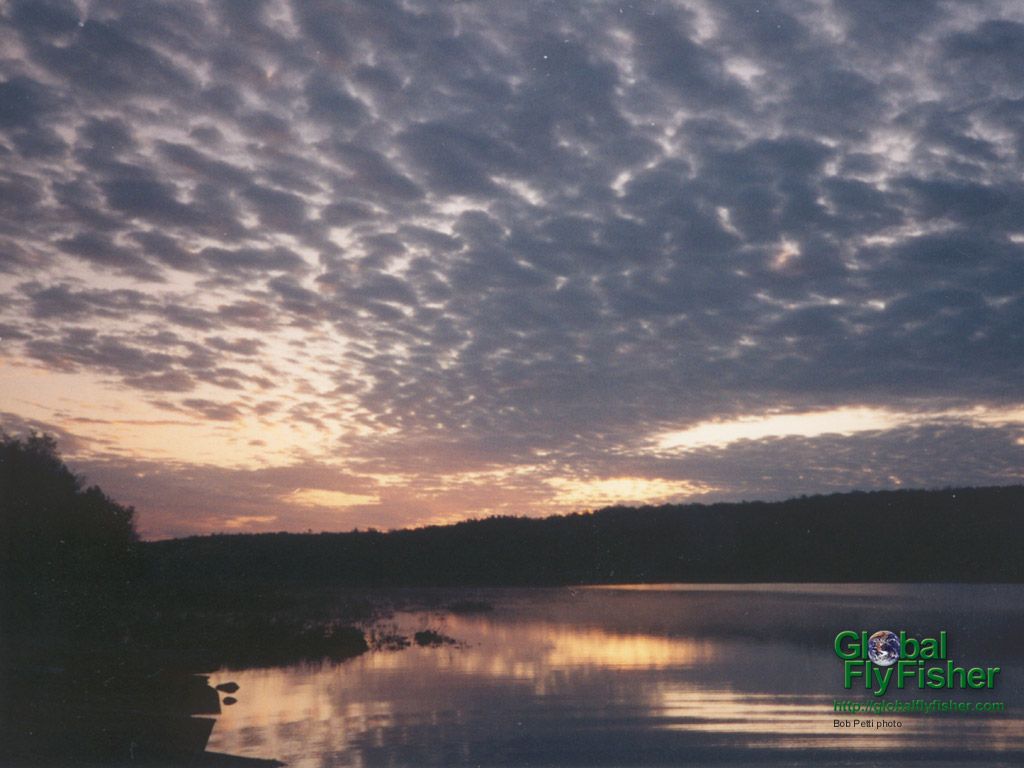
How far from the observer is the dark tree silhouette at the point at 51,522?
170 feet

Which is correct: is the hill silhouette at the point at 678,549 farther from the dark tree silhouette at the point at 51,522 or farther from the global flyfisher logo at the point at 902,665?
the global flyfisher logo at the point at 902,665

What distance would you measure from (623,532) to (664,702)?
12110 cm

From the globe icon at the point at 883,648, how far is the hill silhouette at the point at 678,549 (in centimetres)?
7582

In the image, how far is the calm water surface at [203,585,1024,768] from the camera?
18.0m

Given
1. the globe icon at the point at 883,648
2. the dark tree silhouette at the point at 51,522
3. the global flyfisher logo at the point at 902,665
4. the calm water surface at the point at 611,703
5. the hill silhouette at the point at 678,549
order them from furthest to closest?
the hill silhouette at the point at 678,549, the dark tree silhouette at the point at 51,522, the globe icon at the point at 883,648, the global flyfisher logo at the point at 902,665, the calm water surface at the point at 611,703

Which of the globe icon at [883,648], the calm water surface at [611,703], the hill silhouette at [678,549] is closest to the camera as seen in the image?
the calm water surface at [611,703]

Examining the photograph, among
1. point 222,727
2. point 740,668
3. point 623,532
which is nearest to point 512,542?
point 623,532

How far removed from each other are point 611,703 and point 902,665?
526 inches

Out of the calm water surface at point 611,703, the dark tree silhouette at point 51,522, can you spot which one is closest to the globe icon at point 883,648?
the calm water surface at point 611,703

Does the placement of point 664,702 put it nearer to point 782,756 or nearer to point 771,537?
point 782,756

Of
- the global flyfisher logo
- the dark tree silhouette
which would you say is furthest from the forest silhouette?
the global flyfisher logo

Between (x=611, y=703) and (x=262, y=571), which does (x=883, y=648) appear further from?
(x=262, y=571)

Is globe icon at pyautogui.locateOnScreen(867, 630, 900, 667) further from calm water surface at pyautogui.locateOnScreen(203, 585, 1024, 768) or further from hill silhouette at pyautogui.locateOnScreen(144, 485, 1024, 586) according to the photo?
hill silhouette at pyautogui.locateOnScreen(144, 485, 1024, 586)

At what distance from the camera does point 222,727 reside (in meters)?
21.0
